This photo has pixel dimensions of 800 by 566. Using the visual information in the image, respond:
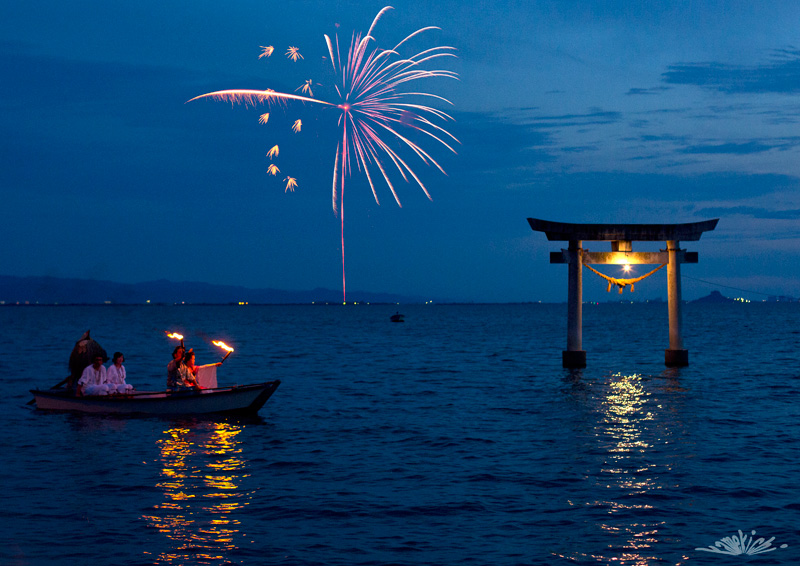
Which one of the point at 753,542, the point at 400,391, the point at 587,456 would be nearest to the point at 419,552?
the point at 753,542

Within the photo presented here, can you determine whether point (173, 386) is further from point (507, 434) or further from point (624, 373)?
point (624, 373)

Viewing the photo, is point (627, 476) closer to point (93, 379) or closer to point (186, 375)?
point (186, 375)

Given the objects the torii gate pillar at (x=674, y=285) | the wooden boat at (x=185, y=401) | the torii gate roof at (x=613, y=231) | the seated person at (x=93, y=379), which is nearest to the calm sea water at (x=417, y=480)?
the wooden boat at (x=185, y=401)

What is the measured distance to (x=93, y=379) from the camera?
24516 mm

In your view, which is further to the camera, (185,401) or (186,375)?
(186,375)

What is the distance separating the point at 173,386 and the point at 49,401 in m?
4.35

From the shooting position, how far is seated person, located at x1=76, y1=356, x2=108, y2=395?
24.2m

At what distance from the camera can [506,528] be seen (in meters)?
12.0

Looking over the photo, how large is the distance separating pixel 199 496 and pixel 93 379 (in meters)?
12.0

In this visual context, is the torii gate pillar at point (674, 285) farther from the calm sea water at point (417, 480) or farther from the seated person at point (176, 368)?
the seated person at point (176, 368)

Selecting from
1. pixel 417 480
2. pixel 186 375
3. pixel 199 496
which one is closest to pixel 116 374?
pixel 186 375

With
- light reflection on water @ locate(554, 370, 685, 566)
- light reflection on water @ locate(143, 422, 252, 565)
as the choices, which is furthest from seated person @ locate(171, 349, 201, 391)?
light reflection on water @ locate(554, 370, 685, 566)

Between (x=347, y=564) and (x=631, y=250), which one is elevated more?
(x=631, y=250)

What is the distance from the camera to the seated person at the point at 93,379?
24188 mm
